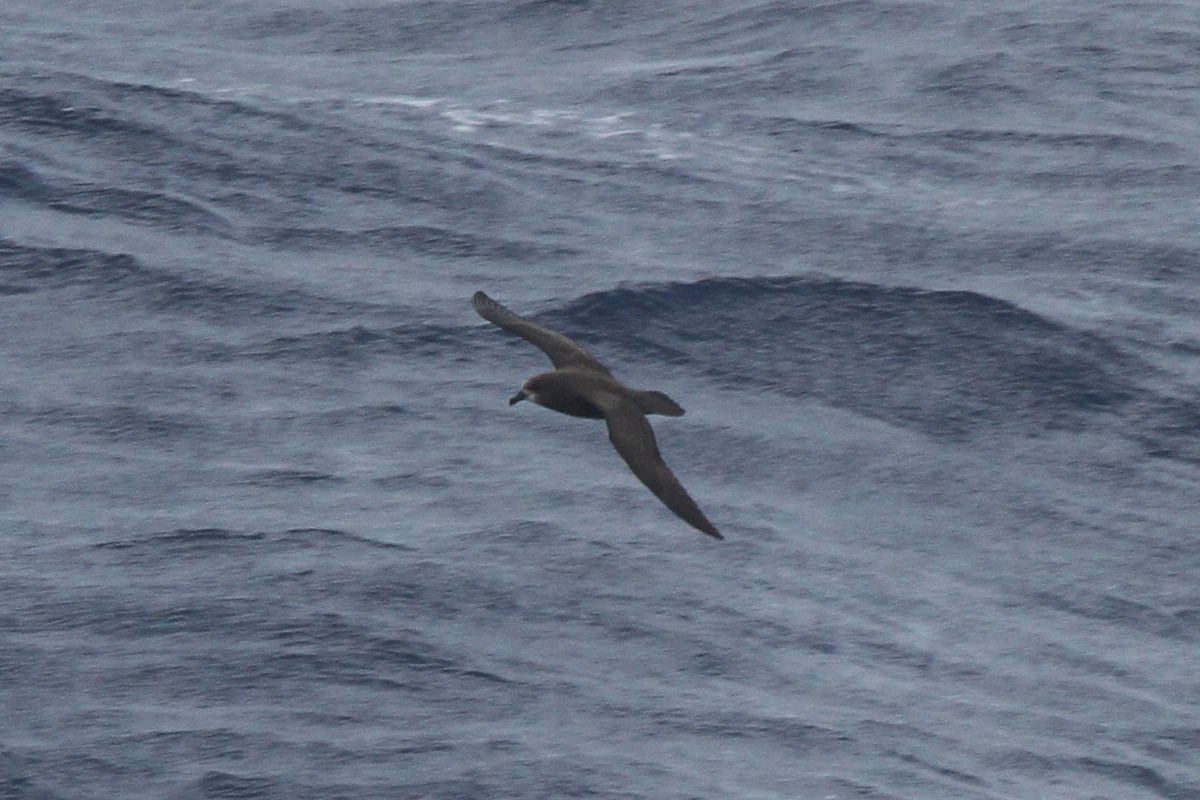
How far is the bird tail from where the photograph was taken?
1468cm

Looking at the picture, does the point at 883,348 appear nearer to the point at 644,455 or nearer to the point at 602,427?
the point at 602,427

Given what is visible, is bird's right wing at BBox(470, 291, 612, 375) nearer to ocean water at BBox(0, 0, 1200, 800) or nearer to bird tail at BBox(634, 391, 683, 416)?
bird tail at BBox(634, 391, 683, 416)

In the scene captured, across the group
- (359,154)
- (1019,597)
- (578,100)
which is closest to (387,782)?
(1019,597)

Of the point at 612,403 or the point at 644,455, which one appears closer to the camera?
the point at 644,455

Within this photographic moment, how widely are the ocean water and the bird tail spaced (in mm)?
3095

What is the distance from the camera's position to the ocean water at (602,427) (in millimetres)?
17438

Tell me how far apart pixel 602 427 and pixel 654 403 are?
690cm

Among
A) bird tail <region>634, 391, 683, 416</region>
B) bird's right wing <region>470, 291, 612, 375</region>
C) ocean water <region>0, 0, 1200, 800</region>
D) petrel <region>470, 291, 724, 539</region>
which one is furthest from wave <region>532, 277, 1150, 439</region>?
bird tail <region>634, 391, 683, 416</region>

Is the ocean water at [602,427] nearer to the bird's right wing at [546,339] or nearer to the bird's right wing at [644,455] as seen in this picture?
the bird's right wing at [546,339]

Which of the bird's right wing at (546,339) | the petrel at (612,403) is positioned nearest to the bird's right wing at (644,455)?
the petrel at (612,403)

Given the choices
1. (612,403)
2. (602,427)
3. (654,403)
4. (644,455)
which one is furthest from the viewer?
(602,427)

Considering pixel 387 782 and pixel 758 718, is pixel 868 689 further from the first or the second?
pixel 387 782

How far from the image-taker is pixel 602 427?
21.7 metres

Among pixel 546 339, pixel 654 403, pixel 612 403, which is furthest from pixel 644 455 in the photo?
pixel 546 339
